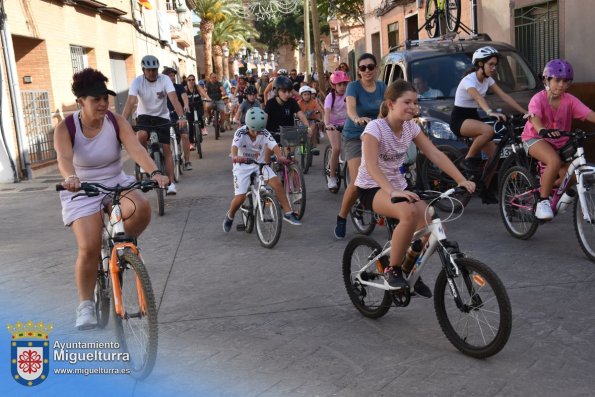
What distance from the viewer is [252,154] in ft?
27.2

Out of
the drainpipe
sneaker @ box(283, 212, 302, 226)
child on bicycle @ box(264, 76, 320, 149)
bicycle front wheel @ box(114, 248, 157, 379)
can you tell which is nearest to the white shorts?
sneaker @ box(283, 212, 302, 226)

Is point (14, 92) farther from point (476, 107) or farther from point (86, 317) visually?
point (86, 317)

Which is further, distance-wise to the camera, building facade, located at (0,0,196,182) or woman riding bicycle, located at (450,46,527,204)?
building facade, located at (0,0,196,182)

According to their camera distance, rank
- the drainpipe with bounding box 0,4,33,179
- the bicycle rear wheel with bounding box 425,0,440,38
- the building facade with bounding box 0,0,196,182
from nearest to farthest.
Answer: the drainpipe with bounding box 0,4,33,179 → the building facade with bounding box 0,0,196,182 → the bicycle rear wheel with bounding box 425,0,440,38

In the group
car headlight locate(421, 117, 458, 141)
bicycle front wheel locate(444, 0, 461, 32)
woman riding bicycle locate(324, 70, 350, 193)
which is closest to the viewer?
car headlight locate(421, 117, 458, 141)

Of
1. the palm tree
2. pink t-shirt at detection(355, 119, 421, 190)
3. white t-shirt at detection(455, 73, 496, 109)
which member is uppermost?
the palm tree

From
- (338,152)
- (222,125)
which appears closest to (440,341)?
(338,152)

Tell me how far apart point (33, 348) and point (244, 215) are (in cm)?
400

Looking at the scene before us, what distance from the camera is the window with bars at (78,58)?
69.8ft

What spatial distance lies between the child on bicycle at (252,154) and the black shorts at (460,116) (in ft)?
6.95

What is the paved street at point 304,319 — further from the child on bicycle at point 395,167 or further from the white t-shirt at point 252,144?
the white t-shirt at point 252,144

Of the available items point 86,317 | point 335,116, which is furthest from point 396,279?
point 335,116

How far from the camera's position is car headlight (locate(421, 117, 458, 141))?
9.33 metres

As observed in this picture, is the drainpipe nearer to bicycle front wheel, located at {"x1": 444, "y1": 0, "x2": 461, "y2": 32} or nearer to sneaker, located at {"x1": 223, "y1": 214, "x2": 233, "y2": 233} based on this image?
sneaker, located at {"x1": 223, "y1": 214, "x2": 233, "y2": 233}
